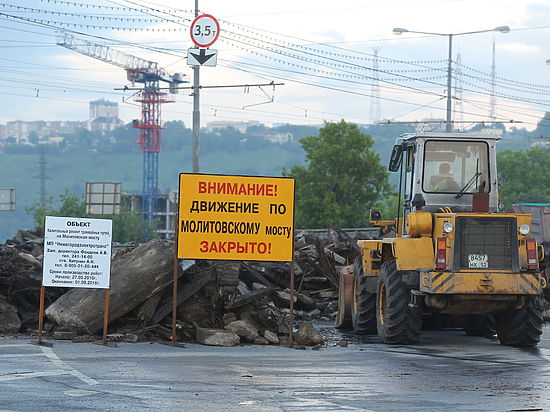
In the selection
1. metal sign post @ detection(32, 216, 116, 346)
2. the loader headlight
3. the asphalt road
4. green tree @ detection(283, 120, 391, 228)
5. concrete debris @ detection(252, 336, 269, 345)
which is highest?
green tree @ detection(283, 120, 391, 228)

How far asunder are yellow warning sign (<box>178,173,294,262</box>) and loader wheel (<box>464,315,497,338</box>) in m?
4.74

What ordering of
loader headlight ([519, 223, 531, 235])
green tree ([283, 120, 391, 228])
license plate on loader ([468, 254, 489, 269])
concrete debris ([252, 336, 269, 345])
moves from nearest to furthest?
license plate on loader ([468, 254, 489, 269]), loader headlight ([519, 223, 531, 235]), concrete debris ([252, 336, 269, 345]), green tree ([283, 120, 391, 228])

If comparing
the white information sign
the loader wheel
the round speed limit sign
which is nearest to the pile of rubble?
the white information sign

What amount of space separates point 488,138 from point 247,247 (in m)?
4.51

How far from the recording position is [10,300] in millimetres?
19562

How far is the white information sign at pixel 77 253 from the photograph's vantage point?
1694 centimetres

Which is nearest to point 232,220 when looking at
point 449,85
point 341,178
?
point 449,85

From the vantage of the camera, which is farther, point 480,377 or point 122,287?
point 122,287

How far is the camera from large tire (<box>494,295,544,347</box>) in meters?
18.1

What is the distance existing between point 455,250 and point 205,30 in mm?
19560

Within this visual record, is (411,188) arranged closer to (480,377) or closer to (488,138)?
(488,138)

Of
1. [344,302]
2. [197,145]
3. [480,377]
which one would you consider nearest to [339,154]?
[197,145]

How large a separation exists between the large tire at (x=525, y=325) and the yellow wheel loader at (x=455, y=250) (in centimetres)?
2

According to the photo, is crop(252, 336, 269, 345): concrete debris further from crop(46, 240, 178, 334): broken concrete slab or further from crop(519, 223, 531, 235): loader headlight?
crop(519, 223, 531, 235): loader headlight
